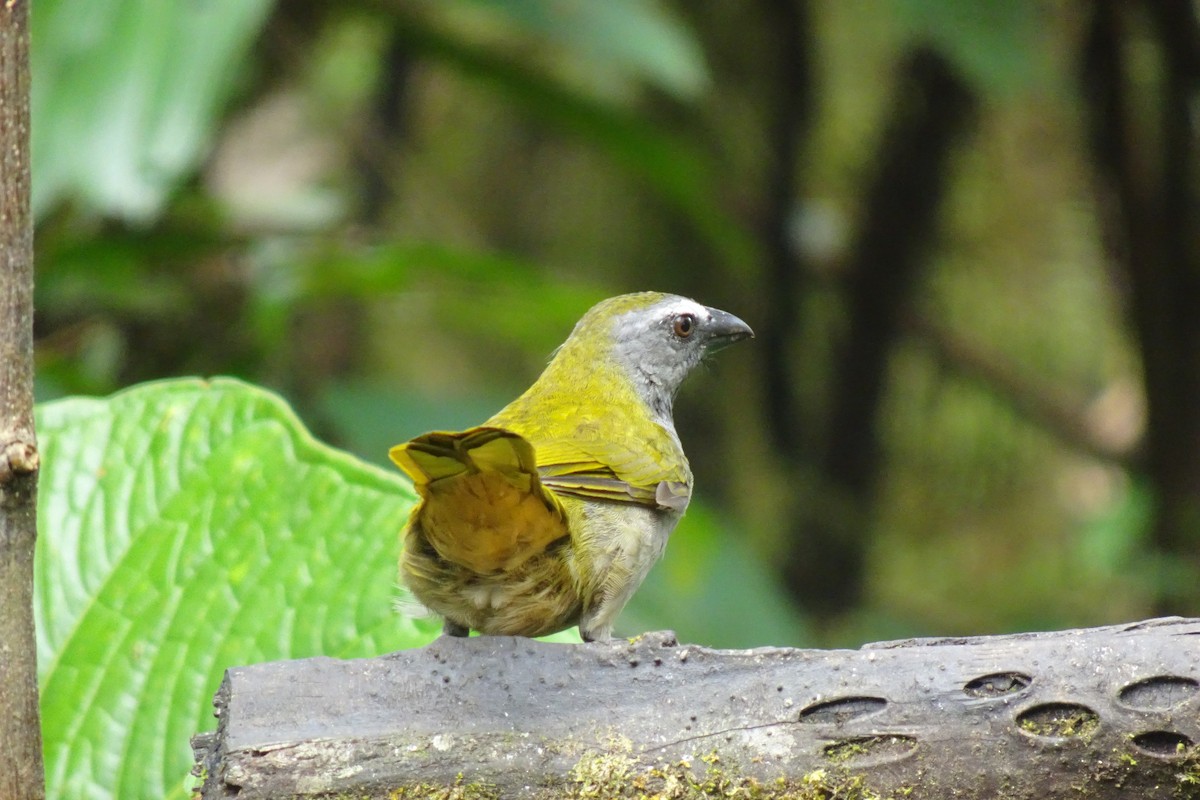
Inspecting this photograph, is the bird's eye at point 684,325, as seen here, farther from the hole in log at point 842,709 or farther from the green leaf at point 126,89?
the hole in log at point 842,709

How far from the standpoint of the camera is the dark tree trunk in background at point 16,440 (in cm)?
158

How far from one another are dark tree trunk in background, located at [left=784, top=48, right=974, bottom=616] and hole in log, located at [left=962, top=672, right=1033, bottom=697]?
5182 mm

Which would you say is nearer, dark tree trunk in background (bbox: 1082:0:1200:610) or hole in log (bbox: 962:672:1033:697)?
hole in log (bbox: 962:672:1033:697)

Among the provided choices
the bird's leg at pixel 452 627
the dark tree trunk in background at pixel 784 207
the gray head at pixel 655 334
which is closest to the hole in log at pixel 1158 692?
the bird's leg at pixel 452 627

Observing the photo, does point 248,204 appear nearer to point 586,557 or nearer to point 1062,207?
point 586,557

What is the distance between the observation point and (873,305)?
6.76 metres

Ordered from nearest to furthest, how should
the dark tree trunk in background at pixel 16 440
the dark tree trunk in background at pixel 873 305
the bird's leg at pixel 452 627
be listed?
1. the dark tree trunk in background at pixel 16 440
2. the bird's leg at pixel 452 627
3. the dark tree trunk in background at pixel 873 305

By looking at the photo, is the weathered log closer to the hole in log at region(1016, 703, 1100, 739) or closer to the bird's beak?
the hole in log at region(1016, 703, 1100, 739)

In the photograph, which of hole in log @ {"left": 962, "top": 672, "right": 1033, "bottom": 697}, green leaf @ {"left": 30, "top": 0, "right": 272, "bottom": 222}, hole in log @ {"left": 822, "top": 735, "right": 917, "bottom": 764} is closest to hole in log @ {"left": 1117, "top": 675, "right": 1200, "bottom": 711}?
hole in log @ {"left": 962, "top": 672, "right": 1033, "bottom": 697}

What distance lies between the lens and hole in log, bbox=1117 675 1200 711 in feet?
5.40

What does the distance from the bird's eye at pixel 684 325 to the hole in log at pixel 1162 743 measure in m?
2.01

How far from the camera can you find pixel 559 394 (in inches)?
130

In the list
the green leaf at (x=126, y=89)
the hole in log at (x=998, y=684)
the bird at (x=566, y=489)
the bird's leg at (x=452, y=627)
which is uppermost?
the green leaf at (x=126, y=89)

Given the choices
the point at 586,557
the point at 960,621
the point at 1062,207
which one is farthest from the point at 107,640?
the point at 1062,207
